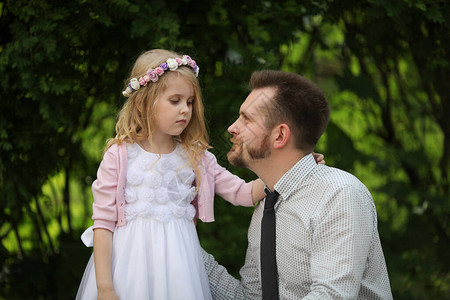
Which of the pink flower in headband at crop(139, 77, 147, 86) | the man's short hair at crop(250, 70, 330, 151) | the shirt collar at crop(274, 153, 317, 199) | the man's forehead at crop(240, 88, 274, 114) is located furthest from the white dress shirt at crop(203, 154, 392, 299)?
the pink flower in headband at crop(139, 77, 147, 86)

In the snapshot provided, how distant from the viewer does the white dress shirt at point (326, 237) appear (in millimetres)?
1976

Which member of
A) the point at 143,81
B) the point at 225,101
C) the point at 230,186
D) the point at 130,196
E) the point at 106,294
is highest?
the point at 143,81

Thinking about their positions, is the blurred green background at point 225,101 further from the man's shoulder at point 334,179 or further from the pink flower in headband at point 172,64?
the man's shoulder at point 334,179

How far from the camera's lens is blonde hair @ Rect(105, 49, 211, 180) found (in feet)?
7.86

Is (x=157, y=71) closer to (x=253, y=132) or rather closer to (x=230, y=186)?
(x=253, y=132)

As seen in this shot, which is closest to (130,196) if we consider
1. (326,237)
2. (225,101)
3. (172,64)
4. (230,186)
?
(230,186)

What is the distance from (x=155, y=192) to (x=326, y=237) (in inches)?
30.7

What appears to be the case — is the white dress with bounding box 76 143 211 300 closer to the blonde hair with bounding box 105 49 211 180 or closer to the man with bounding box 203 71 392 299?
the blonde hair with bounding box 105 49 211 180

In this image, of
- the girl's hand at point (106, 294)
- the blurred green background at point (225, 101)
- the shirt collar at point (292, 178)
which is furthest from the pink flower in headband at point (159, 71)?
the girl's hand at point (106, 294)

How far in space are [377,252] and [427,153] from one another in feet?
6.70

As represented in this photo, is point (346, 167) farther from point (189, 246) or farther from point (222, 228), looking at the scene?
point (189, 246)

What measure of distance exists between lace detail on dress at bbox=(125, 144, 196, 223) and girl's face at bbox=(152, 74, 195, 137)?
0.15 meters

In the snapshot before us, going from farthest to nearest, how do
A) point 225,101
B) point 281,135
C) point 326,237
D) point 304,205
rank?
point 225,101, point 281,135, point 304,205, point 326,237

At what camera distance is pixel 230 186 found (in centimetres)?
258
